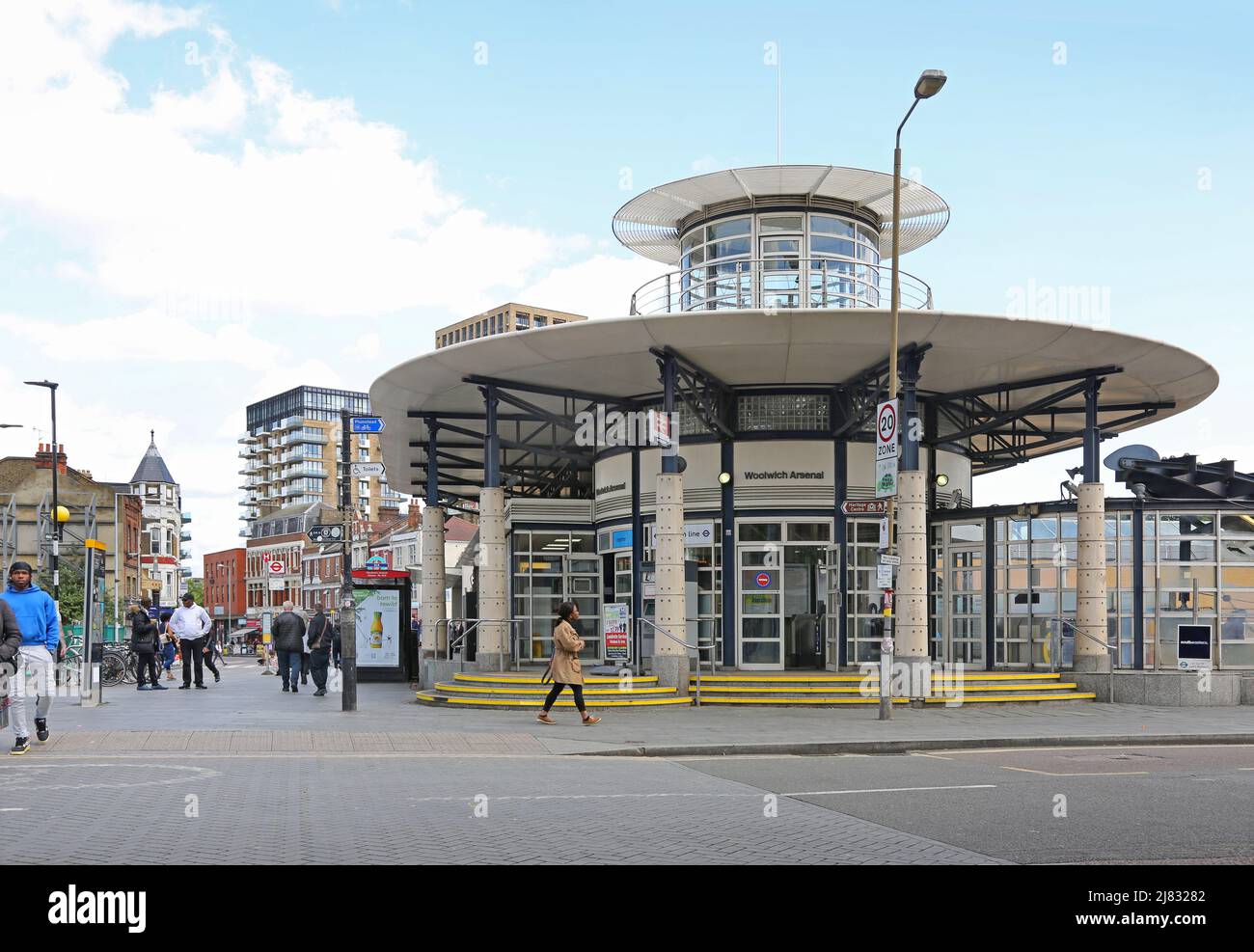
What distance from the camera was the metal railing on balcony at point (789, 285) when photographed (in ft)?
82.4

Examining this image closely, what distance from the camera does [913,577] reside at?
21.5m

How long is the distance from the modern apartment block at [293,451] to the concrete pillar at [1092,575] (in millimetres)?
137946

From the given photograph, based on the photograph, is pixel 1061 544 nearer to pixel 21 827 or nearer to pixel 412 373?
pixel 412 373

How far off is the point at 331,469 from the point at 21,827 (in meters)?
162

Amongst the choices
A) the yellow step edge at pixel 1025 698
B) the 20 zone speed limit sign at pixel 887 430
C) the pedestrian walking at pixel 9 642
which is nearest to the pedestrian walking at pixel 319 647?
the pedestrian walking at pixel 9 642

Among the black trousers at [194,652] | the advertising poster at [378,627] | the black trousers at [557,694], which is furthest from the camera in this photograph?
the advertising poster at [378,627]

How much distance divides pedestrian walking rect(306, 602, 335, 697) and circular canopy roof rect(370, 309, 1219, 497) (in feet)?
15.3

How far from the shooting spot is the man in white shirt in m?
26.2

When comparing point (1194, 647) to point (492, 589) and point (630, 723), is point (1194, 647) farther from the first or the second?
point (492, 589)

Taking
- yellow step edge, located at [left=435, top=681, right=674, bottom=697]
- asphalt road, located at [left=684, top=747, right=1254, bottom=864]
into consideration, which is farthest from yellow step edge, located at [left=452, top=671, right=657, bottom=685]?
asphalt road, located at [left=684, top=747, right=1254, bottom=864]

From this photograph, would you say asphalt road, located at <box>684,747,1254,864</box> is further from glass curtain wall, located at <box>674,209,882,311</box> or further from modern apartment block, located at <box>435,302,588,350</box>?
modern apartment block, located at <box>435,302,588,350</box>

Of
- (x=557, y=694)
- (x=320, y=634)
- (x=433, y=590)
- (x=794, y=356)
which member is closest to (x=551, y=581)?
(x=433, y=590)

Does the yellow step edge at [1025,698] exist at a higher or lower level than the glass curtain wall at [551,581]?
lower

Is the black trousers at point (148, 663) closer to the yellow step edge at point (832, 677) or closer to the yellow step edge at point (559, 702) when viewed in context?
the yellow step edge at point (559, 702)
